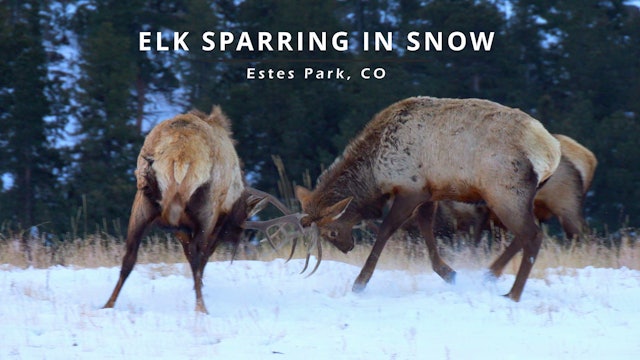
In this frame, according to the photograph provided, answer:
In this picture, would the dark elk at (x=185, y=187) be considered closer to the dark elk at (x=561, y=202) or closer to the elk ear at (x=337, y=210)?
the elk ear at (x=337, y=210)

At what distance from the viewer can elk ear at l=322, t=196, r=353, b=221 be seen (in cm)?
931

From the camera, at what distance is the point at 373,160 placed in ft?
30.4

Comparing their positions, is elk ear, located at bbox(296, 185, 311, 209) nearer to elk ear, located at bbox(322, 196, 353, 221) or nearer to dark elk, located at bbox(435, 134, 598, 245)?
elk ear, located at bbox(322, 196, 353, 221)

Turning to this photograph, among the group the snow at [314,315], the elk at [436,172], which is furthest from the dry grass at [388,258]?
the elk at [436,172]

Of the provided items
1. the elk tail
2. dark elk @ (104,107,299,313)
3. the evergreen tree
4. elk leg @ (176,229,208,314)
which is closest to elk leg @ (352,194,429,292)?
dark elk @ (104,107,299,313)

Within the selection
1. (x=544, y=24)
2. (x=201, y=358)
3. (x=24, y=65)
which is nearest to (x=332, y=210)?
(x=201, y=358)

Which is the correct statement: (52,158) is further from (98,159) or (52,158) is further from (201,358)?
(201,358)

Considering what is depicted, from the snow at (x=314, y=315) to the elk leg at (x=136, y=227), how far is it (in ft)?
0.79

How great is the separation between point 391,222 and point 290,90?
713 inches

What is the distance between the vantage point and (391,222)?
902 cm

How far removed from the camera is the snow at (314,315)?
6406mm

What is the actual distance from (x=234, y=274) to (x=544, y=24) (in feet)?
74.4

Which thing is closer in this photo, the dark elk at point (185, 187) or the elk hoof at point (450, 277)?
the dark elk at point (185, 187)

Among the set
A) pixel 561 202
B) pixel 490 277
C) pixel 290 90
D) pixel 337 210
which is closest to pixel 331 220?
pixel 337 210
